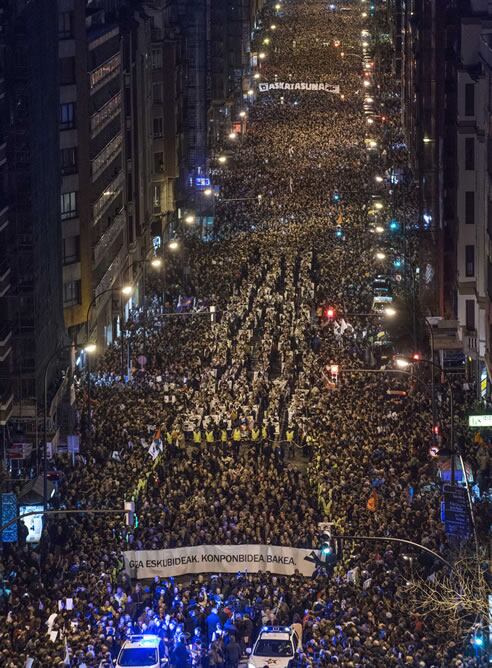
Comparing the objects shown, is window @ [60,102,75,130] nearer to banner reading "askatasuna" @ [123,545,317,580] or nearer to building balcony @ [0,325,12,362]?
building balcony @ [0,325,12,362]

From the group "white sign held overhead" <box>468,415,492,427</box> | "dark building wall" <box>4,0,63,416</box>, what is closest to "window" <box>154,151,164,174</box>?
"dark building wall" <box>4,0,63,416</box>

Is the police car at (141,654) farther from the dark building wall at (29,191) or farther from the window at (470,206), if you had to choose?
the window at (470,206)

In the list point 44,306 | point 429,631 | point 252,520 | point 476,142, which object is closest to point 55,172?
point 44,306

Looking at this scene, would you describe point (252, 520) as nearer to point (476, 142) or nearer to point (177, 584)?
point (177, 584)

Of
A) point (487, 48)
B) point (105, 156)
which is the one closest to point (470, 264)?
point (487, 48)

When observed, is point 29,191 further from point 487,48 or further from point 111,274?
point 111,274

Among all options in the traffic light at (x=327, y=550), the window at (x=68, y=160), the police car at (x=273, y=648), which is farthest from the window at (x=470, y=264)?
the police car at (x=273, y=648)

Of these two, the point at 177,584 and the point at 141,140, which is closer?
the point at 177,584
